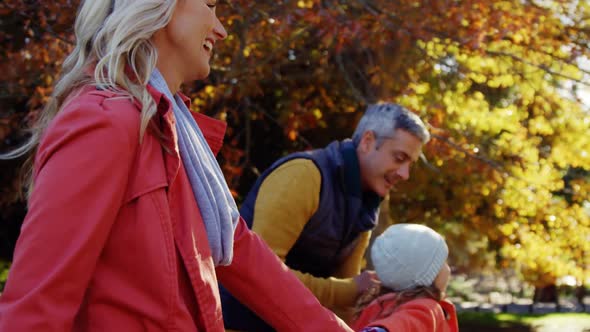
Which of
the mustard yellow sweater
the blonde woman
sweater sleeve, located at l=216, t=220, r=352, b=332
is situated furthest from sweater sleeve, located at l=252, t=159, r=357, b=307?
the blonde woman

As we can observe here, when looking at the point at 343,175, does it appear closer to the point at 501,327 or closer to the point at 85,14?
the point at 85,14

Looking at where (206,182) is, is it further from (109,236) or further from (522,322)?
(522,322)

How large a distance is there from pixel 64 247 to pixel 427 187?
9.57 meters

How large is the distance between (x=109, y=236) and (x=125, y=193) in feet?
0.29

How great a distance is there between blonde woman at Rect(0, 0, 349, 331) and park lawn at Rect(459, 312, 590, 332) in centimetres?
1479

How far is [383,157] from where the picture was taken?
11.5 feet

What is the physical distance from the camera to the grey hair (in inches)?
140

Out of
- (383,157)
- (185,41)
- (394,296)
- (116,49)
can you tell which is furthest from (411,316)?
(116,49)

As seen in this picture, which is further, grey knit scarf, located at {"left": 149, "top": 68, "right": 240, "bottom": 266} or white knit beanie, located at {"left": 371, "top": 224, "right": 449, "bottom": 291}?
white knit beanie, located at {"left": 371, "top": 224, "right": 449, "bottom": 291}

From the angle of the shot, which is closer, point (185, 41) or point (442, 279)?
point (185, 41)

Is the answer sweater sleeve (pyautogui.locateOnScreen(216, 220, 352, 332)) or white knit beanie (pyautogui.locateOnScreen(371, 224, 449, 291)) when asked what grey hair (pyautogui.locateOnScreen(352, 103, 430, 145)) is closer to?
white knit beanie (pyautogui.locateOnScreen(371, 224, 449, 291))

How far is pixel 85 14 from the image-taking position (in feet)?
5.91

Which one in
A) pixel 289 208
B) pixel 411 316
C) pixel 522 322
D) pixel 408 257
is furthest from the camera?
pixel 522 322

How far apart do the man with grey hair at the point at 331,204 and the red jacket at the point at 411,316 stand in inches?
6.2
